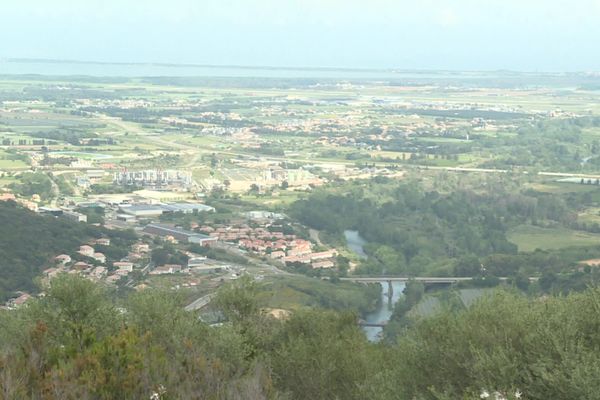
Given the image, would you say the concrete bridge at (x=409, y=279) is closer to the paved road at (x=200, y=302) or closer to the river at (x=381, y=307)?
the river at (x=381, y=307)

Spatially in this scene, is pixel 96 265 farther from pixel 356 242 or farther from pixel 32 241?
pixel 356 242

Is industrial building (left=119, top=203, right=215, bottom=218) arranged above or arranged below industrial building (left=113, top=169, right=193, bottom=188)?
above

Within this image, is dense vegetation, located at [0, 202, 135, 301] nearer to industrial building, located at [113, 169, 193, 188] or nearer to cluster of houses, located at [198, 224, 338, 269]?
cluster of houses, located at [198, 224, 338, 269]

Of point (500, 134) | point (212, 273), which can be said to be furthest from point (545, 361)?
point (500, 134)

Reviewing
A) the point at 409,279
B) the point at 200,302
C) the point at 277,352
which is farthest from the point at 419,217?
the point at 277,352

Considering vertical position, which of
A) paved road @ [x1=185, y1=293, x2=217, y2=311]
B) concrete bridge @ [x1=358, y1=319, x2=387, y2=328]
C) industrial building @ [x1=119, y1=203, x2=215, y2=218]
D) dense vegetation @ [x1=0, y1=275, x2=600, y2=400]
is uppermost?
dense vegetation @ [x1=0, y1=275, x2=600, y2=400]

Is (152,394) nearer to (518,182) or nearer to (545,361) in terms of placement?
(545,361)

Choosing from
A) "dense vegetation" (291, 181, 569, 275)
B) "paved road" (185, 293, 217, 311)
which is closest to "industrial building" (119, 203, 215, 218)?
"dense vegetation" (291, 181, 569, 275)
